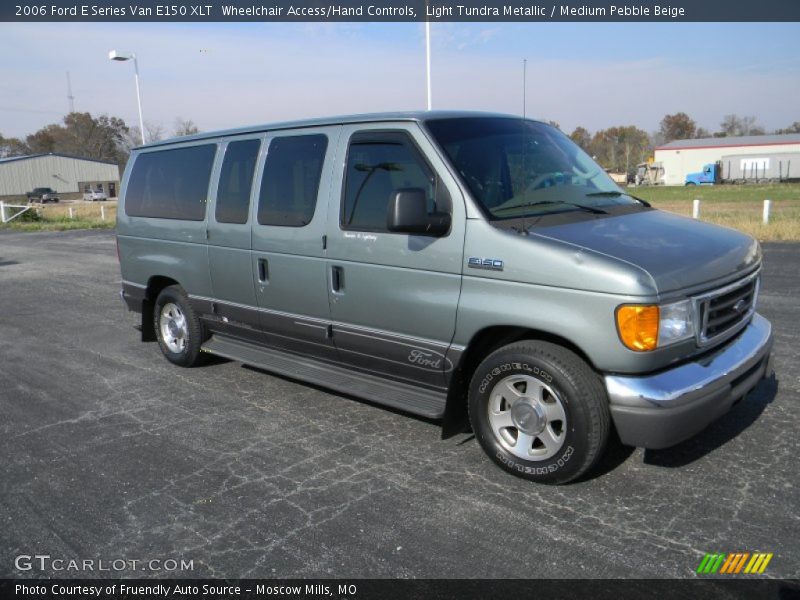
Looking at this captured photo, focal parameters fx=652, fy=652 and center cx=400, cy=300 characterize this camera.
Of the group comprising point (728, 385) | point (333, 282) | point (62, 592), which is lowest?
point (62, 592)

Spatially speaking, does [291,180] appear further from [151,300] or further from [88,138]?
[88,138]

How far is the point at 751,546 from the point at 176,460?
133 inches

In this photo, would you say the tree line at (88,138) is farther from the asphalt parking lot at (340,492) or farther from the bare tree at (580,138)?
the asphalt parking lot at (340,492)

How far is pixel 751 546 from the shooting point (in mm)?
3105

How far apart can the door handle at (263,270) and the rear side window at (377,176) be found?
930 millimetres

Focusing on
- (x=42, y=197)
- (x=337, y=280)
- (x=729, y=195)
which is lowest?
(x=729, y=195)

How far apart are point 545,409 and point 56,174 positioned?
8869 centimetres

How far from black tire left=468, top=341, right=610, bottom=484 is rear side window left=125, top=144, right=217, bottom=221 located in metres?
3.25

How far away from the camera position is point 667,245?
12.3ft

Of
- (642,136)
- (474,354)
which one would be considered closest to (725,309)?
(474,354)

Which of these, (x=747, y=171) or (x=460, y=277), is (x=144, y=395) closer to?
(x=460, y=277)

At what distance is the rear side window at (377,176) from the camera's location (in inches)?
166

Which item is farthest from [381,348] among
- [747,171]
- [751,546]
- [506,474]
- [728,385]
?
[747,171]

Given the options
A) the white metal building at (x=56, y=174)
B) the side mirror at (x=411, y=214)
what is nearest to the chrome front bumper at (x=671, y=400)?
the side mirror at (x=411, y=214)
